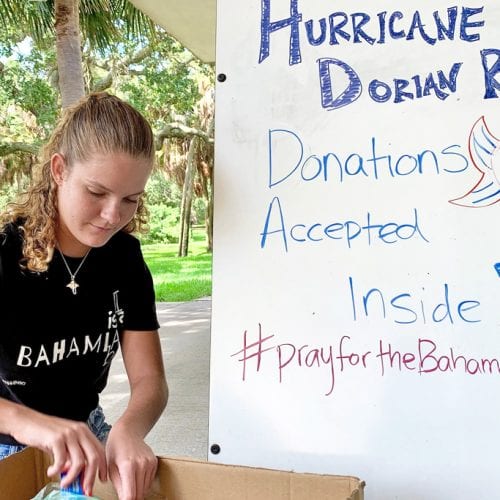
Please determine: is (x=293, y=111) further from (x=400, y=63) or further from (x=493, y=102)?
(x=493, y=102)

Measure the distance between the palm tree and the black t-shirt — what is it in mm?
3926

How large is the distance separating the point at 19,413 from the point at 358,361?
763 millimetres

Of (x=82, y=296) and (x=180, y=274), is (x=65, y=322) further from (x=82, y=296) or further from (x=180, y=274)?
(x=180, y=274)

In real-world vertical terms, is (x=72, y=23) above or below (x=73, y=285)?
above

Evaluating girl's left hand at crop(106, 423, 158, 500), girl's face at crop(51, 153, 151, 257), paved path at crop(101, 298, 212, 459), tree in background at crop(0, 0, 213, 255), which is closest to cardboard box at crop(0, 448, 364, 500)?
girl's left hand at crop(106, 423, 158, 500)

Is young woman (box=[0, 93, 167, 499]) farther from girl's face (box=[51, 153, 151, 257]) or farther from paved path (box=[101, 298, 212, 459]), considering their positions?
paved path (box=[101, 298, 212, 459])

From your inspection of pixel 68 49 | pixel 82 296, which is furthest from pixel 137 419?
pixel 68 49

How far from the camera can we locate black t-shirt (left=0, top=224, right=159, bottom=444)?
4.13 ft

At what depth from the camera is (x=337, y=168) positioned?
4.76 ft

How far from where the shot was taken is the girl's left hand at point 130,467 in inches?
42.2

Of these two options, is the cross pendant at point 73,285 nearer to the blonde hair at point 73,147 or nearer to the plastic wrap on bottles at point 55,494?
the blonde hair at point 73,147

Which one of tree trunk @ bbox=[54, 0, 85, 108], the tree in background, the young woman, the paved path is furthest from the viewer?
the tree in background

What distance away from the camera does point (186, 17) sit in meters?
3.69

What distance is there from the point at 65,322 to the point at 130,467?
371mm
